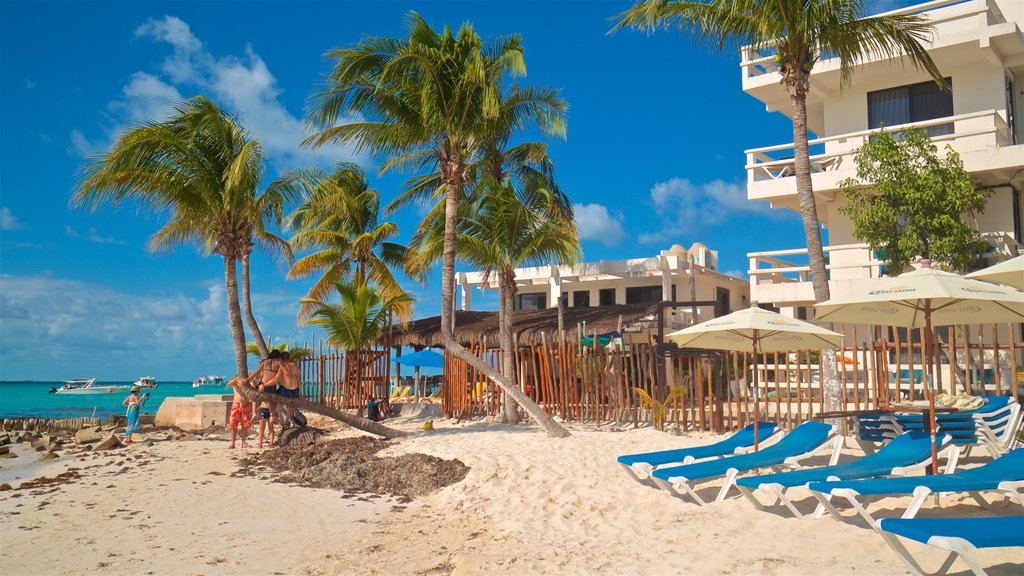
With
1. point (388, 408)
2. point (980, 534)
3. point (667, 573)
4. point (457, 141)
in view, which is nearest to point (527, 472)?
point (667, 573)

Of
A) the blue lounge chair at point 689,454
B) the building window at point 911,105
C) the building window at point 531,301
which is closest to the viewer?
the blue lounge chair at point 689,454

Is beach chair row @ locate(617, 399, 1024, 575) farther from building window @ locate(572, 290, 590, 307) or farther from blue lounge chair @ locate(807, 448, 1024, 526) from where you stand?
building window @ locate(572, 290, 590, 307)

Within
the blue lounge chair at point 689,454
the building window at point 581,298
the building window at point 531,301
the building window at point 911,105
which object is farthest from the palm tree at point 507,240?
the building window at point 531,301

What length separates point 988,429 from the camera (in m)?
7.46

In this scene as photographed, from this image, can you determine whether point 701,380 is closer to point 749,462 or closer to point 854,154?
point 749,462

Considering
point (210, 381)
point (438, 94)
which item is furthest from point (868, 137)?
point (210, 381)

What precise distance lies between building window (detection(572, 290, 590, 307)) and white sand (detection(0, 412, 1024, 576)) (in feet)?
56.7

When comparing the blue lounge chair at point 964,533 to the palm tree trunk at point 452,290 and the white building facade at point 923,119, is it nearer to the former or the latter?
the palm tree trunk at point 452,290

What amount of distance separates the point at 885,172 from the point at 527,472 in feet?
35.7

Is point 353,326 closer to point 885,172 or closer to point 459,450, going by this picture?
point 459,450

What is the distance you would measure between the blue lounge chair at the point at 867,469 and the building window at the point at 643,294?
19219mm

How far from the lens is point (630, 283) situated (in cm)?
2644

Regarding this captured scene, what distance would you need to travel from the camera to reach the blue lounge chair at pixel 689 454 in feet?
26.6

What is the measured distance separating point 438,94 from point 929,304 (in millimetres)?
8942
